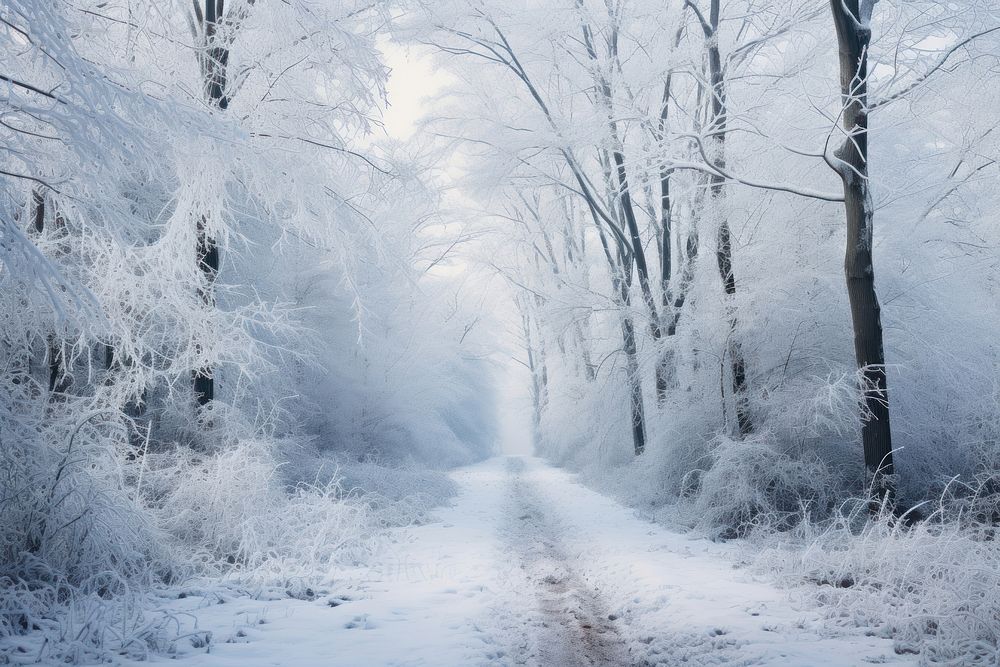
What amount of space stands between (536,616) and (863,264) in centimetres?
513

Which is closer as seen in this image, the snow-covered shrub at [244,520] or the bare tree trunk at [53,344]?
the snow-covered shrub at [244,520]

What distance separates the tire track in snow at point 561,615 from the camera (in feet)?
12.6

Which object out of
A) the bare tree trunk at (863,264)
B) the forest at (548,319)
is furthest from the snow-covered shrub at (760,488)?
the bare tree trunk at (863,264)

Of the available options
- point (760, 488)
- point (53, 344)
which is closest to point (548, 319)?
point (760, 488)

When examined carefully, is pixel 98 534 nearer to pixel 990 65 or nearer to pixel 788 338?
pixel 788 338

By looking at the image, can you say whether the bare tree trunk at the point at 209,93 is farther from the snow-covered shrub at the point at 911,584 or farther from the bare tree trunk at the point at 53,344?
the snow-covered shrub at the point at 911,584

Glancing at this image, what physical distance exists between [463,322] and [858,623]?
18.6 m

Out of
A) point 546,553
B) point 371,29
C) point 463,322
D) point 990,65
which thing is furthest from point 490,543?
point 463,322

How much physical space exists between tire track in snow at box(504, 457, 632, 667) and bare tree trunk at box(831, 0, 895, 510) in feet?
11.8

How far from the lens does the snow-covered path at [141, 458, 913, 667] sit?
12.0ft

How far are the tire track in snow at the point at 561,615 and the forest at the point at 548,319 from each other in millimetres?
47

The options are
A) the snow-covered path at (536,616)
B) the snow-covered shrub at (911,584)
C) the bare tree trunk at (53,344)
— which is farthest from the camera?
the bare tree trunk at (53,344)

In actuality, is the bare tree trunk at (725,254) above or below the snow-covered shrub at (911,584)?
above

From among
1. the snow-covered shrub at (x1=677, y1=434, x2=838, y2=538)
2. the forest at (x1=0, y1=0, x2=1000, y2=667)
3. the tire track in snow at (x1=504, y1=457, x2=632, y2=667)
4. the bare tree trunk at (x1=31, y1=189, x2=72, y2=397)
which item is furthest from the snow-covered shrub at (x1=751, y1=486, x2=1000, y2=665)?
the bare tree trunk at (x1=31, y1=189, x2=72, y2=397)
